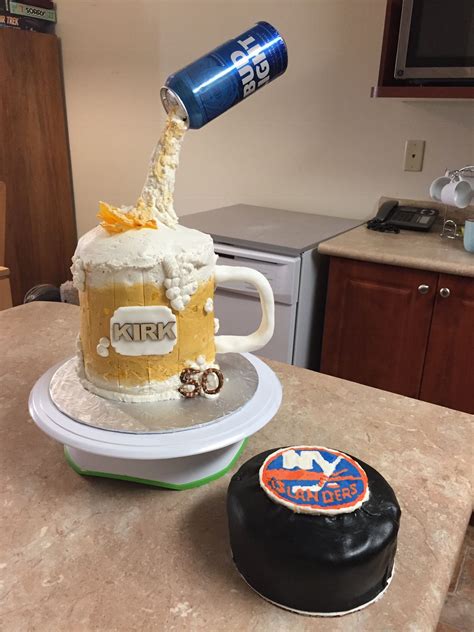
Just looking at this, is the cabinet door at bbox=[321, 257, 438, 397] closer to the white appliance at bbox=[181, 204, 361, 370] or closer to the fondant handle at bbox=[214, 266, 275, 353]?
the white appliance at bbox=[181, 204, 361, 370]

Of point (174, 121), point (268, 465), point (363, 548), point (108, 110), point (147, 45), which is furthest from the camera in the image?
point (108, 110)

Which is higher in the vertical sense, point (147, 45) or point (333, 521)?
point (147, 45)

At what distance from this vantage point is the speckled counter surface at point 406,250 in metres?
1.75

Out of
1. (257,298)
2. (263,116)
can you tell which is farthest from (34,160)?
(257,298)

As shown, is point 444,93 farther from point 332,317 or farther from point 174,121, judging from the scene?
point 174,121

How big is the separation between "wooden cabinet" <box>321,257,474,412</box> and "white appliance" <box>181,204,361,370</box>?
0.32ft

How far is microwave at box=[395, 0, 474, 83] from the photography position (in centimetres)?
178

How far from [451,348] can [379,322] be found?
0.89 feet

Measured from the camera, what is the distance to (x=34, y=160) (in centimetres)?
304

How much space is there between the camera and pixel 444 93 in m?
1.86

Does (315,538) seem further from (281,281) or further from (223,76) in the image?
(281,281)

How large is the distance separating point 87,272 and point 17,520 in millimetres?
320

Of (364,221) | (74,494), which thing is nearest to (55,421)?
(74,494)

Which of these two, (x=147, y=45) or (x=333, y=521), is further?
(x=147, y=45)
